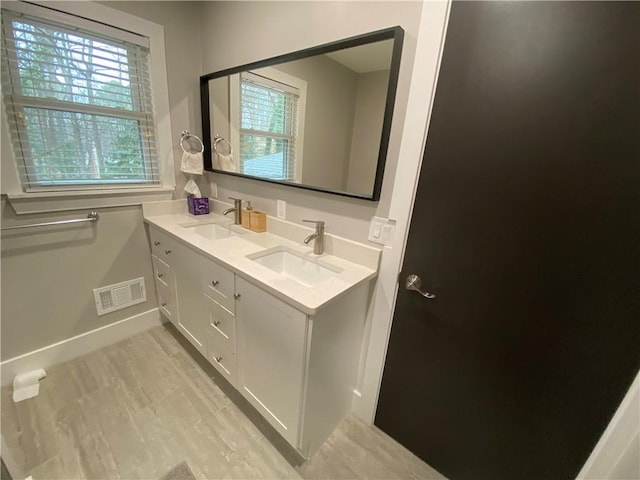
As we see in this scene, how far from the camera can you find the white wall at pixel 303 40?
1.05 metres

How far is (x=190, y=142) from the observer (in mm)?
1987

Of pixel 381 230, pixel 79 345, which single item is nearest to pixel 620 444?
pixel 381 230

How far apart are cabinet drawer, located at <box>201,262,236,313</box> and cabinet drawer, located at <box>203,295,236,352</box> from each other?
1.4 inches

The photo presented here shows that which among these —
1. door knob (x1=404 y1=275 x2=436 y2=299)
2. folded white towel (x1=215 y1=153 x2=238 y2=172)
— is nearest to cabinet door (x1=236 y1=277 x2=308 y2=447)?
door knob (x1=404 y1=275 x2=436 y2=299)

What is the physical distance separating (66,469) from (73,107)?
73.1 inches

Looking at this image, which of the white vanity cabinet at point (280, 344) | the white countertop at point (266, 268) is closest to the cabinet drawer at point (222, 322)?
the white vanity cabinet at point (280, 344)

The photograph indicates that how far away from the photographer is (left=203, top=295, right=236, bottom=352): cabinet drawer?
134 cm

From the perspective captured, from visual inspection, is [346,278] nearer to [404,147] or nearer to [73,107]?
[404,147]

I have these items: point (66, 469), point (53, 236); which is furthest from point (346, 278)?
point (53, 236)

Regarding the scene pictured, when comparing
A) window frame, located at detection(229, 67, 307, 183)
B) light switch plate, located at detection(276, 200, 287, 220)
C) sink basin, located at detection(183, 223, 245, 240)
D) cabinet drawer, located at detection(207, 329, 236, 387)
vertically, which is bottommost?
cabinet drawer, located at detection(207, 329, 236, 387)

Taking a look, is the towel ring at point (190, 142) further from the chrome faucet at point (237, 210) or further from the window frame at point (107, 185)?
the chrome faucet at point (237, 210)

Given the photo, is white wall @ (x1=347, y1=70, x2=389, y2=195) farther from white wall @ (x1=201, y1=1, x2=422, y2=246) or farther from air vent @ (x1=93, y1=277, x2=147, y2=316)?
air vent @ (x1=93, y1=277, x2=147, y2=316)

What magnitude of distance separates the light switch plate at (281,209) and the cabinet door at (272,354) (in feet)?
1.85

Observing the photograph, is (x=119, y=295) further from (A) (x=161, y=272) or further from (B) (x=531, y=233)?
(B) (x=531, y=233)
